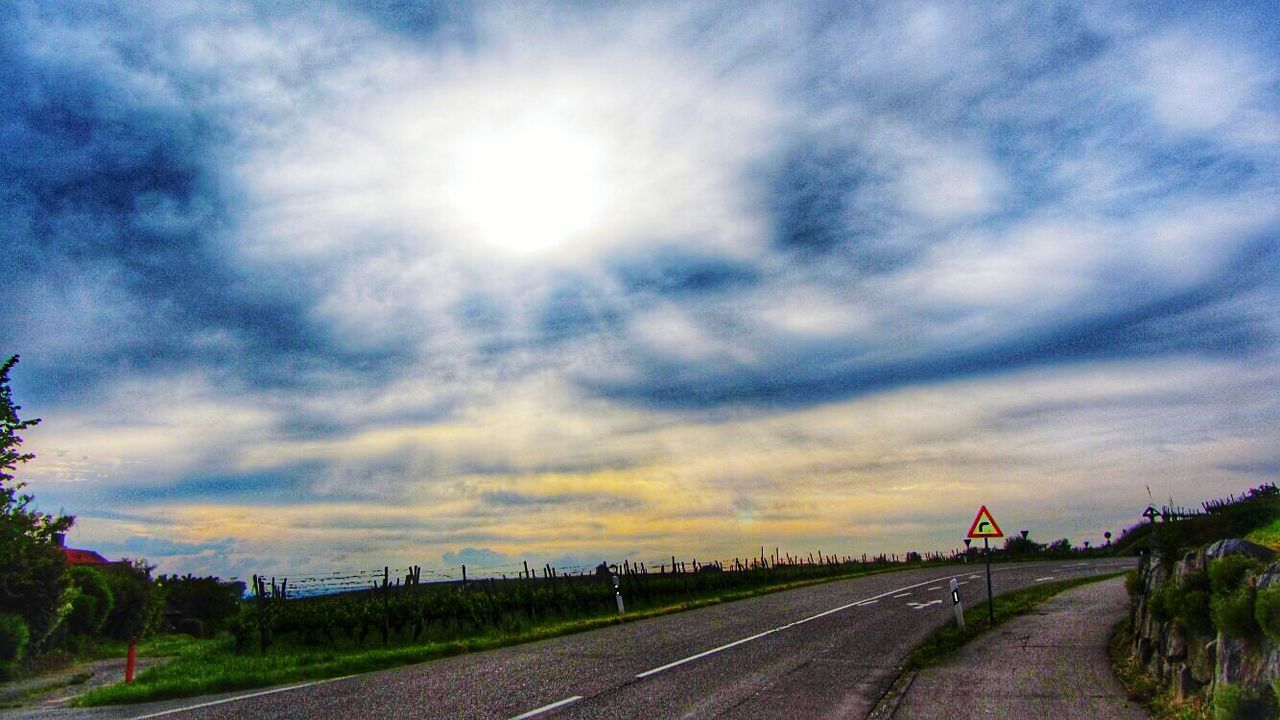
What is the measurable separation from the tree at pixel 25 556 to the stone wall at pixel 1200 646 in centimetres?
2728

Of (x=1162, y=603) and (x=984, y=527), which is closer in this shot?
(x=1162, y=603)

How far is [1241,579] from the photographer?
28.7ft

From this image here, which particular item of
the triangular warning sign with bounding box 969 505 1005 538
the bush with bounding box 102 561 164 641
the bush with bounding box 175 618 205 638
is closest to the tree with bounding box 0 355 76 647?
the bush with bounding box 102 561 164 641

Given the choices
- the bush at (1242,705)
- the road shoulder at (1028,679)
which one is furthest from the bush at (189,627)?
the bush at (1242,705)

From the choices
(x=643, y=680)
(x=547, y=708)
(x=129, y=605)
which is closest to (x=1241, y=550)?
(x=643, y=680)

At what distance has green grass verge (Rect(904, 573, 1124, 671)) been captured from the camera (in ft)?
48.9

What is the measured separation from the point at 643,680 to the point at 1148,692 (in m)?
7.66

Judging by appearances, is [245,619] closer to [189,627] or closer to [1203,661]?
[189,627]

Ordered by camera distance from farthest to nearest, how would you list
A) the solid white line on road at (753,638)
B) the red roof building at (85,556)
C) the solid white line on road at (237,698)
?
the red roof building at (85,556) < the solid white line on road at (753,638) < the solid white line on road at (237,698)

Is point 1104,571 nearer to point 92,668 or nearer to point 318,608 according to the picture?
point 318,608

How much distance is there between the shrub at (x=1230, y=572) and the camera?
878 centimetres

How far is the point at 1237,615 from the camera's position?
7973mm

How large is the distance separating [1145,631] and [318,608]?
24987 millimetres

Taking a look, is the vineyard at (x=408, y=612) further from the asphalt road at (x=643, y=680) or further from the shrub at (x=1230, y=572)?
the shrub at (x=1230, y=572)
